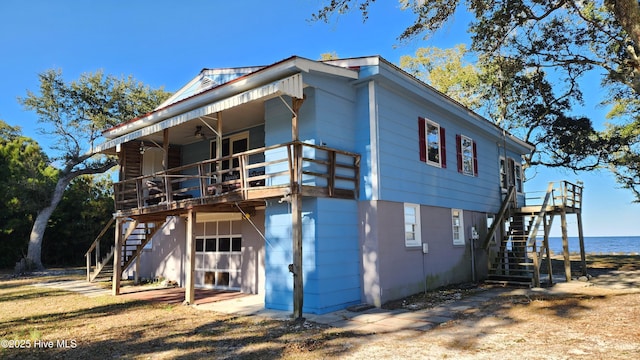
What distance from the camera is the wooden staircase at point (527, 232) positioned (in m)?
12.9

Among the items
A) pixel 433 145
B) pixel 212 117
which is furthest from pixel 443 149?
pixel 212 117

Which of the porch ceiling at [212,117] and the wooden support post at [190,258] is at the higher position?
the porch ceiling at [212,117]

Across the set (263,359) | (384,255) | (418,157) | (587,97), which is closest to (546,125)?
(587,97)

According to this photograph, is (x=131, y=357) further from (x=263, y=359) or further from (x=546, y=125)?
(x=546, y=125)

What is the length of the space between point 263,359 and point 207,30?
51.5 feet

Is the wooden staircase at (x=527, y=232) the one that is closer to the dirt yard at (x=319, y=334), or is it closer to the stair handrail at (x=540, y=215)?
the stair handrail at (x=540, y=215)

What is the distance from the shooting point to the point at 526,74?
77.3 feet

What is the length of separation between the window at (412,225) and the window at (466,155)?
3595mm

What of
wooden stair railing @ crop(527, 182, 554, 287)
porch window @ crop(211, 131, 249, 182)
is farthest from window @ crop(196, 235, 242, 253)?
wooden stair railing @ crop(527, 182, 554, 287)

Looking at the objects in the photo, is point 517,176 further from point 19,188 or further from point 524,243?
point 19,188

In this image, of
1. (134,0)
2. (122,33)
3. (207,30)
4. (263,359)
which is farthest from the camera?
(122,33)

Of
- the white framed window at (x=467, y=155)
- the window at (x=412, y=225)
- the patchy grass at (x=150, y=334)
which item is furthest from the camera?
the white framed window at (x=467, y=155)

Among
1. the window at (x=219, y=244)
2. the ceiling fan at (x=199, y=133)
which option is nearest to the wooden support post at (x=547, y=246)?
the window at (x=219, y=244)

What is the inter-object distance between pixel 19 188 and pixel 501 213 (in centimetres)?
2418
